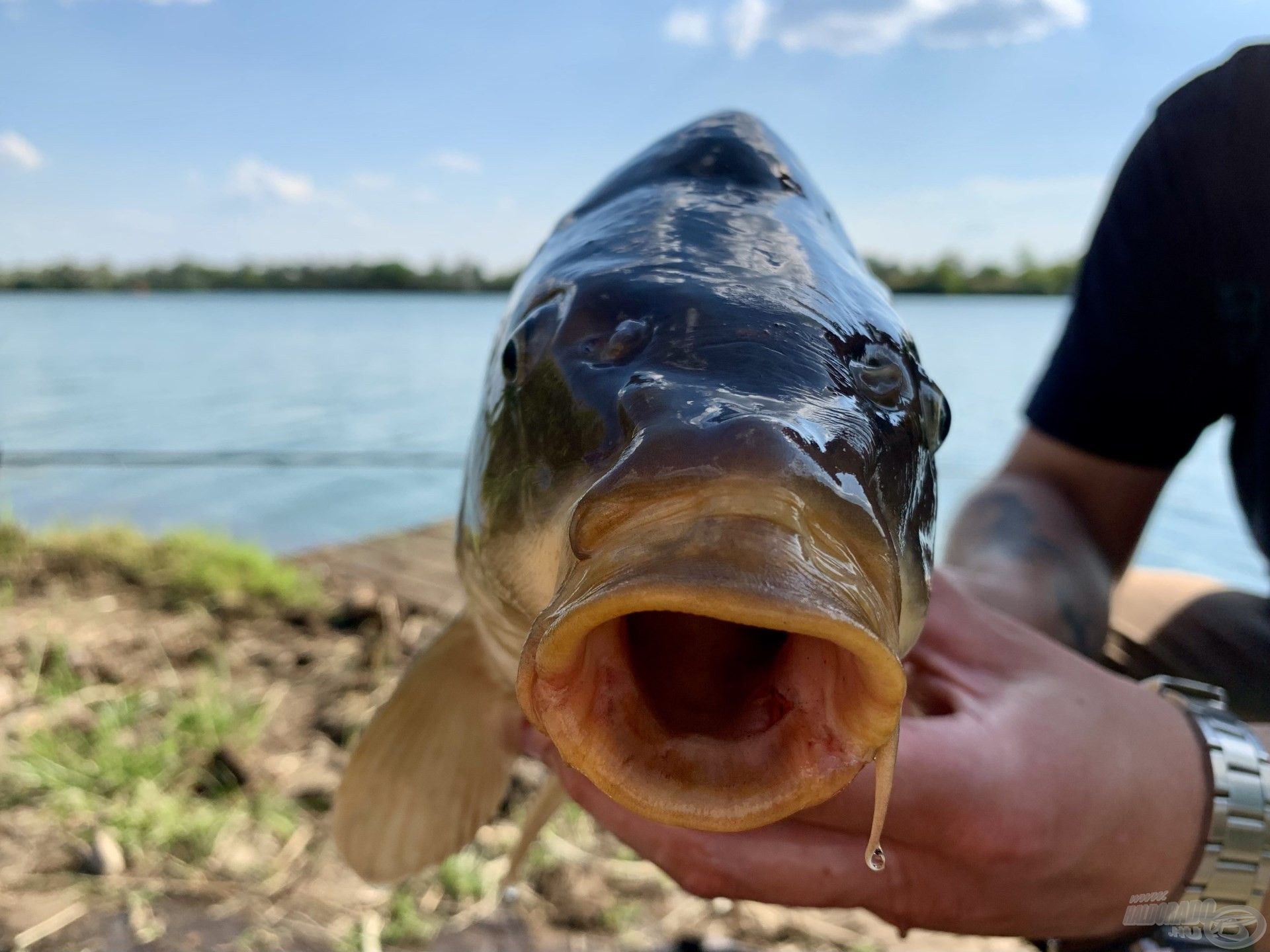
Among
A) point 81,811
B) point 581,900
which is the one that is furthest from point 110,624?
point 581,900

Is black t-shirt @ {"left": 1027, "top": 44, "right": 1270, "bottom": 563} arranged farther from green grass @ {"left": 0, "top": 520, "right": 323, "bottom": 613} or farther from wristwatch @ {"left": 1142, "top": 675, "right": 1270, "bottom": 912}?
green grass @ {"left": 0, "top": 520, "right": 323, "bottom": 613}

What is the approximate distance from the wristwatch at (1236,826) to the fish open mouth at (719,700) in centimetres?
86

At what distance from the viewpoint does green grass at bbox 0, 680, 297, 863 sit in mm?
2273

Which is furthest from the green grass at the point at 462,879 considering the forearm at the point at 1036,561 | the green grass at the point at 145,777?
the forearm at the point at 1036,561

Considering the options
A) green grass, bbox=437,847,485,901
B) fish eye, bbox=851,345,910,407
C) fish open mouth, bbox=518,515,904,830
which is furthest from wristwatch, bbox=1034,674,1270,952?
green grass, bbox=437,847,485,901

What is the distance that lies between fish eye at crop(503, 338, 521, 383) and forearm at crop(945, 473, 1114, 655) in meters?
1.25

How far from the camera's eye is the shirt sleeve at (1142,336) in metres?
2.04

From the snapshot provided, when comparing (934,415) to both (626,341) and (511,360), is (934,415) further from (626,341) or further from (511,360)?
(511,360)

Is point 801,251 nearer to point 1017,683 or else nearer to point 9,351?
point 1017,683

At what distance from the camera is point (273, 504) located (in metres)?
7.16

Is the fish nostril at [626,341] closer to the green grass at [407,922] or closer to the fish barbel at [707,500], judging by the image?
the fish barbel at [707,500]

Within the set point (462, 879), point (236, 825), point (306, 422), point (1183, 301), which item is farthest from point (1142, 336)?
point (306, 422)

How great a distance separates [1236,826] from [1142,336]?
129 centimetres

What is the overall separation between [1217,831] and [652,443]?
3.39 feet
